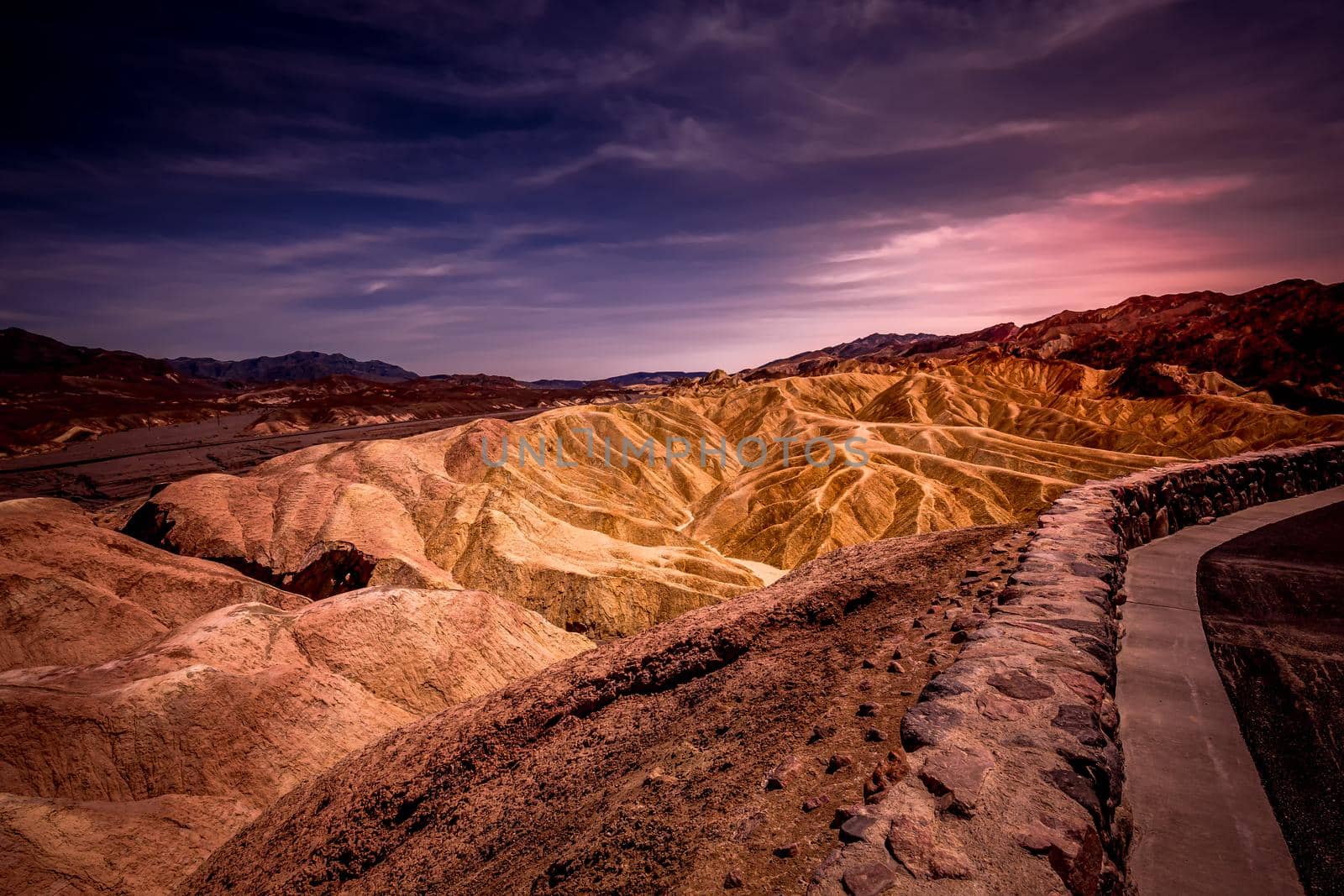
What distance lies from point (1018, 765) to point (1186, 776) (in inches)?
60.9

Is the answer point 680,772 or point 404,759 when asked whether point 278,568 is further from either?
point 680,772

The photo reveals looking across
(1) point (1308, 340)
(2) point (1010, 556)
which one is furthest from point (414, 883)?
(1) point (1308, 340)

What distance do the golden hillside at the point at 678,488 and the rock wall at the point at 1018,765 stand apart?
18843 mm

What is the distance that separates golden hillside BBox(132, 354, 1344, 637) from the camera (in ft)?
74.8

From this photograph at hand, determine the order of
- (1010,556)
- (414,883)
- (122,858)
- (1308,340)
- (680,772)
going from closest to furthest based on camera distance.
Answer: (680,772)
(414,883)
(1010,556)
(122,858)
(1308,340)

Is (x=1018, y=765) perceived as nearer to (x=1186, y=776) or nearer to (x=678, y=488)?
(x=1186, y=776)

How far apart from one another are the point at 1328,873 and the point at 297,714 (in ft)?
45.4

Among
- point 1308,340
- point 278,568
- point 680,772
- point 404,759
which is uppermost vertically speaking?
point 1308,340

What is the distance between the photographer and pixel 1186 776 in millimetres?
3389

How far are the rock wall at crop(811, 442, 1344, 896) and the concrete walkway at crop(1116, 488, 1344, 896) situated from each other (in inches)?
8.3

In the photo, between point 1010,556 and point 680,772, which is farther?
point 1010,556

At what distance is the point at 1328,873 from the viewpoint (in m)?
2.76

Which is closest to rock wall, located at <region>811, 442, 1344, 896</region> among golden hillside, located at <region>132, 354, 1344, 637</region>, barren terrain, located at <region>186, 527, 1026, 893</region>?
barren terrain, located at <region>186, 527, 1026, 893</region>

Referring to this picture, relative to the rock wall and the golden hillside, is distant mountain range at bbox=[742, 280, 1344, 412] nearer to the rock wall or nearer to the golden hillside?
the golden hillside
